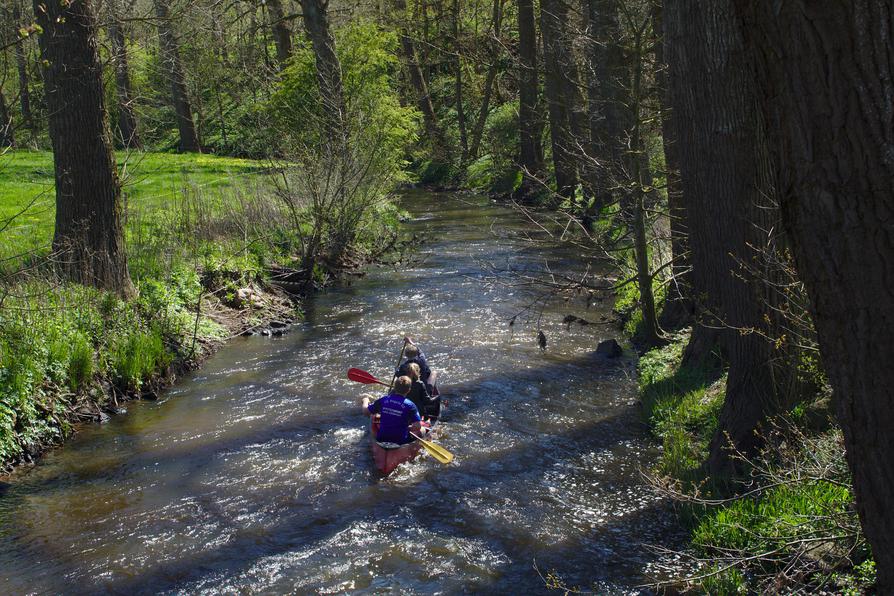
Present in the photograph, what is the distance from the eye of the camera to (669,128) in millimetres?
13055

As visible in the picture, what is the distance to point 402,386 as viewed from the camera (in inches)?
370

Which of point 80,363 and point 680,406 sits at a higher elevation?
point 80,363

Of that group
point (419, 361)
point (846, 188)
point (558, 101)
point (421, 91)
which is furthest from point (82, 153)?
point (421, 91)

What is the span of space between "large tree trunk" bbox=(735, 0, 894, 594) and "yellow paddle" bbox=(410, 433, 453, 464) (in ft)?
20.1

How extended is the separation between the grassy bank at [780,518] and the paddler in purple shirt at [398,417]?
2.72m

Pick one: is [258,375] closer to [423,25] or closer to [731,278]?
[731,278]

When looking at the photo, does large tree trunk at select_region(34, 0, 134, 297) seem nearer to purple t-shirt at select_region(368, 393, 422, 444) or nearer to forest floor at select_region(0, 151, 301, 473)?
forest floor at select_region(0, 151, 301, 473)

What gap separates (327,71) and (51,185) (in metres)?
6.48

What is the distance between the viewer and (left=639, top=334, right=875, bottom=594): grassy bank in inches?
203

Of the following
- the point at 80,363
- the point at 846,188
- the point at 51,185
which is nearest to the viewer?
the point at 846,188

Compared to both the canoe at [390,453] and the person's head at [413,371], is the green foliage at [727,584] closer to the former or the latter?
the canoe at [390,453]

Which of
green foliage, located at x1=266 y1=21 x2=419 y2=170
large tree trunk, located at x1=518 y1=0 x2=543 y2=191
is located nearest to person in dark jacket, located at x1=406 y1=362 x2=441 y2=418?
green foliage, located at x1=266 y1=21 x2=419 y2=170

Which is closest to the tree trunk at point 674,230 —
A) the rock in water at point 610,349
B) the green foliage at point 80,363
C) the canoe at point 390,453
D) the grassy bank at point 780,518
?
the rock in water at point 610,349

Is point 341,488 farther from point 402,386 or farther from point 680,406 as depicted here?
point 680,406
